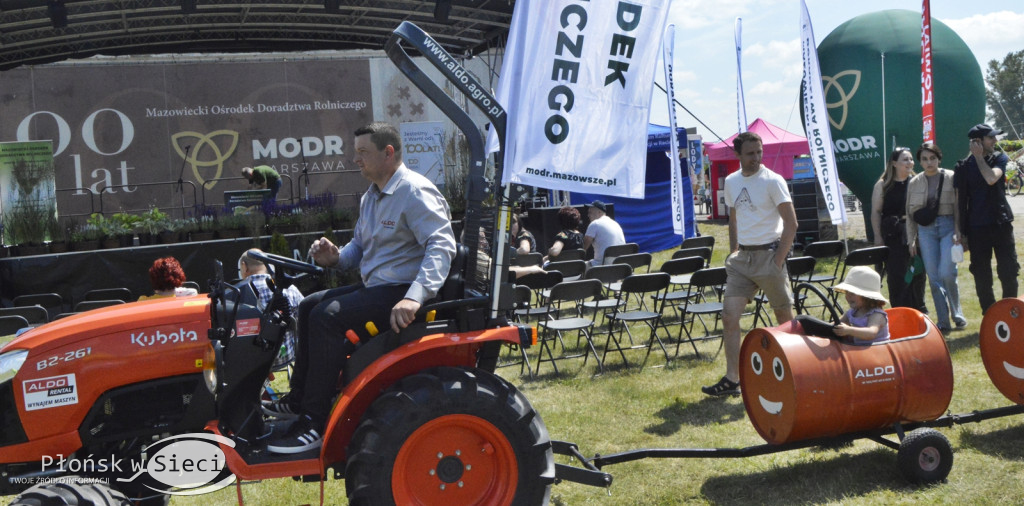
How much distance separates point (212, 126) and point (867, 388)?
Answer: 1735 cm

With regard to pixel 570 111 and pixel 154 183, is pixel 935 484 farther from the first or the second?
pixel 154 183

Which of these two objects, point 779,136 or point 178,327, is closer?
point 178,327

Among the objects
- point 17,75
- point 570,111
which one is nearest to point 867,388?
point 570,111

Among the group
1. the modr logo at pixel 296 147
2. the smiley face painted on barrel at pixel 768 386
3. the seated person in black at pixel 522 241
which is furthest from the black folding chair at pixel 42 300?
the modr logo at pixel 296 147

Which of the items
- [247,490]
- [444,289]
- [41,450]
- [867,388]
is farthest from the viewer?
[247,490]

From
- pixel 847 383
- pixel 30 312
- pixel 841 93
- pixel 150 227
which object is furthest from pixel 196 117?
pixel 847 383

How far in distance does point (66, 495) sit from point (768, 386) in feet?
9.58

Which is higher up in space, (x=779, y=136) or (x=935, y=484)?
(x=779, y=136)

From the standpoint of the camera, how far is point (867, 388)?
12.0 feet

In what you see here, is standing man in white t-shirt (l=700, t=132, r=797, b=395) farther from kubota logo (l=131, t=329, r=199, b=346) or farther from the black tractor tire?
the black tractor tire

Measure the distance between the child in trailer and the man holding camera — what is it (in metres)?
2.94

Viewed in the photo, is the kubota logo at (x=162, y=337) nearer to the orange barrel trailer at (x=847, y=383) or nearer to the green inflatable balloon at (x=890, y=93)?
the orange barrel trailer at (x=847, y=383)

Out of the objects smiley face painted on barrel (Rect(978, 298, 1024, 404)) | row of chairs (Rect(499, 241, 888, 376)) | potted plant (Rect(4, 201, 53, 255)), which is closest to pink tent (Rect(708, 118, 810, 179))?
row of chairs (Rect(499, 241, 888, 376))

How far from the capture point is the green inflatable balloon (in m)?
13.2
